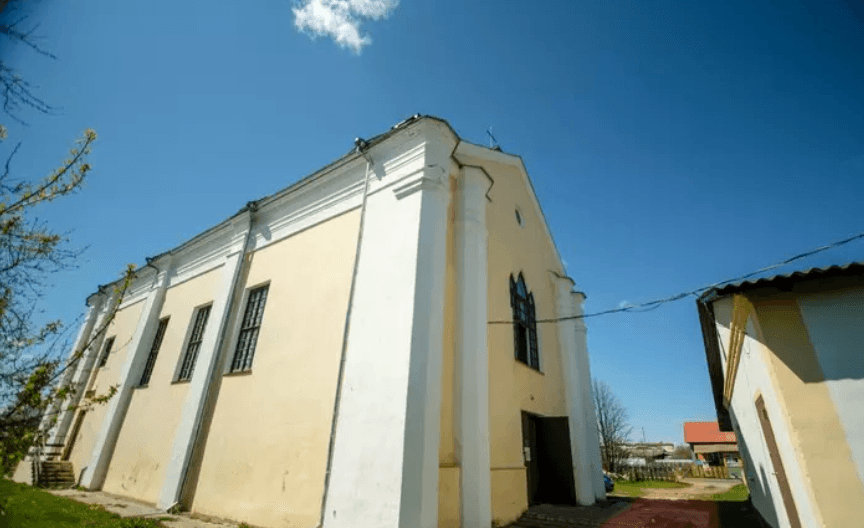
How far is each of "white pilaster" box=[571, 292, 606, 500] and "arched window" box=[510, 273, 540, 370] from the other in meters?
2.32

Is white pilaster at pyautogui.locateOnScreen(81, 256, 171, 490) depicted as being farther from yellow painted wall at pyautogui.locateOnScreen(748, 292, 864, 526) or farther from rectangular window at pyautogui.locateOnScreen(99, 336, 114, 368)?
yellow painted wall at pyautogui.locateOnScreen(748, 292, 864, 526)

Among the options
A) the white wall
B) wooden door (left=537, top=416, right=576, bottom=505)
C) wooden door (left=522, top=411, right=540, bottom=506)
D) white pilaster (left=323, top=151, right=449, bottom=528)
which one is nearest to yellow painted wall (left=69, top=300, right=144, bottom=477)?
white pilaster (left=323, top=151, right=449, bottom=528)

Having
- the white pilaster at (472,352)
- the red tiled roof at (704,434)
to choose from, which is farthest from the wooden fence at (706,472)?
the white pilaster at (472,352)

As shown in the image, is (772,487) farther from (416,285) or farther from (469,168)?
(469,168)

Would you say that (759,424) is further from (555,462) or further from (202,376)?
(202,376)

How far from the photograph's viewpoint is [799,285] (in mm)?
5004

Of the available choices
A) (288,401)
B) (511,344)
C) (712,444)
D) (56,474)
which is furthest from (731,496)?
(712,444)

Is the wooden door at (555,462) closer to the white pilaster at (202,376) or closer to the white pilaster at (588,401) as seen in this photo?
the white pilaster at (588,401)

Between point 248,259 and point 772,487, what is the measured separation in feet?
39.7

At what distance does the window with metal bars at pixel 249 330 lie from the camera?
29.3 feet

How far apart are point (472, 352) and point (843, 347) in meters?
4.70

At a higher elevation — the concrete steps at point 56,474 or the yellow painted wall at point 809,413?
the yellow painted wall at point 809,413

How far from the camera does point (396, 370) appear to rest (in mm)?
5738

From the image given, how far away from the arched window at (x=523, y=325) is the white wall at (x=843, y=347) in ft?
17.2
